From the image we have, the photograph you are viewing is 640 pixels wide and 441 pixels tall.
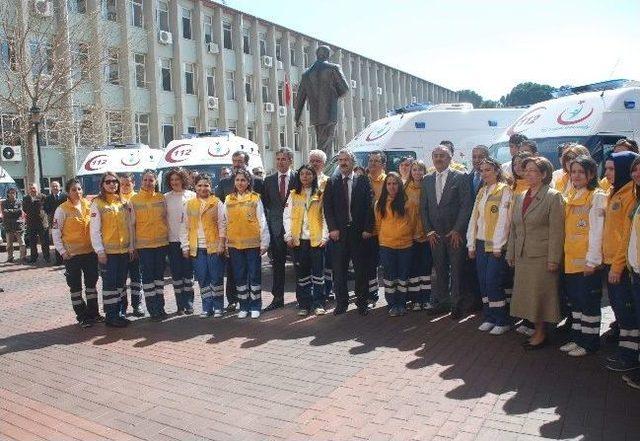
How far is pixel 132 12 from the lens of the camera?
30156mm

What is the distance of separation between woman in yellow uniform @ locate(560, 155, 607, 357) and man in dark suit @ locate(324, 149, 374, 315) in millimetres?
2538

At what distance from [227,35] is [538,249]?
3486 centimetres

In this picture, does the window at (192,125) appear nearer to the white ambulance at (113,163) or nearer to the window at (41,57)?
the window at (41,57)

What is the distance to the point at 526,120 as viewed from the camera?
9.97 meters

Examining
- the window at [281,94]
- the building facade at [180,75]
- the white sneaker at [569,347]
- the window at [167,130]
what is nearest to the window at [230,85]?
the building facade at [180,75]

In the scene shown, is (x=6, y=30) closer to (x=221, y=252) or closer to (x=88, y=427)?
(x=221, y=252)

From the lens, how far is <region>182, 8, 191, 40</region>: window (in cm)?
3369

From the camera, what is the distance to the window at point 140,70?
3048 cm

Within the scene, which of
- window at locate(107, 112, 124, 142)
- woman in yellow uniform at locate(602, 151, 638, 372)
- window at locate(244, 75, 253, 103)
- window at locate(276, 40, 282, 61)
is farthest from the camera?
window at locate(276, 40, 282, 61)

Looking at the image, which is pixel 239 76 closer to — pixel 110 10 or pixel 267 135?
pixel 267 135

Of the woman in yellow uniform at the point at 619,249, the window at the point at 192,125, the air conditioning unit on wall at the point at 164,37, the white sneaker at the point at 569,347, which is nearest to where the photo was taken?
the woman in yellow uniform at the point at 619,249

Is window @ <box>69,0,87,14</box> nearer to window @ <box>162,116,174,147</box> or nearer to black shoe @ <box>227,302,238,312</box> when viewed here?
window @ <box>162,116,174,147</box>

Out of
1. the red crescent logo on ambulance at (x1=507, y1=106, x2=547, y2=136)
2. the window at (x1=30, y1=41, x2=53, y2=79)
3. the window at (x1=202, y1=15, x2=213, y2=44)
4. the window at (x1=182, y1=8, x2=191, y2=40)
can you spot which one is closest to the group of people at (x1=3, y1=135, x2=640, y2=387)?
the red crescent logo on ambulance at (x1=507, y1=106, x2=547, y2=136)

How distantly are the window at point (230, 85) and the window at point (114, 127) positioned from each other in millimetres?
10025
